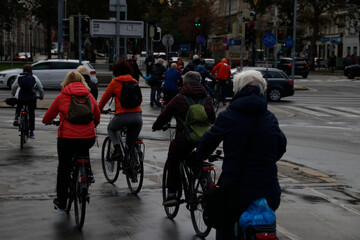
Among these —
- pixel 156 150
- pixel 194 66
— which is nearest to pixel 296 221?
pixel 156 150

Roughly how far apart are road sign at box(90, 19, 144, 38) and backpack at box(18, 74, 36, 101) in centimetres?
608

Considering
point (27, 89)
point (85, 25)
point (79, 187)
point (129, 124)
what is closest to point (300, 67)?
point (85, 25)

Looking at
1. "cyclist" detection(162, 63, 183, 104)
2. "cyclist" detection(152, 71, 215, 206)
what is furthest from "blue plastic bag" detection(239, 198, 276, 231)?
"cyclist" detection(162, 63, 183, 104)

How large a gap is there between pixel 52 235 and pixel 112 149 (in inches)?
117

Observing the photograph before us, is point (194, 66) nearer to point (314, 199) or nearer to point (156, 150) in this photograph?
point (156, 150)

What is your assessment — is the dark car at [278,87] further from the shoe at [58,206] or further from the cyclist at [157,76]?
the shoe at [58,206]

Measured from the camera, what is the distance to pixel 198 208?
638 cm

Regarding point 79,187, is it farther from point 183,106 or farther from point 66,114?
point 183,106

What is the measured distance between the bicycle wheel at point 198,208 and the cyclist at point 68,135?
1146 mm

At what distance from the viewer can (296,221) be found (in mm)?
7129

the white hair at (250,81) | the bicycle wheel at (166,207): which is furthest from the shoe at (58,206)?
the white hair at (250,81)

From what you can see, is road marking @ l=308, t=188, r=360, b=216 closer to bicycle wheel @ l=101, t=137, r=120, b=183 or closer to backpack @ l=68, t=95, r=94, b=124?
bicycle wheel @ l=101, t=137, r=120, b=183

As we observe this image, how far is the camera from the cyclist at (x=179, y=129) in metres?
6.84

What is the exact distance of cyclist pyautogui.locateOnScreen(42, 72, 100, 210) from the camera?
273 inches
